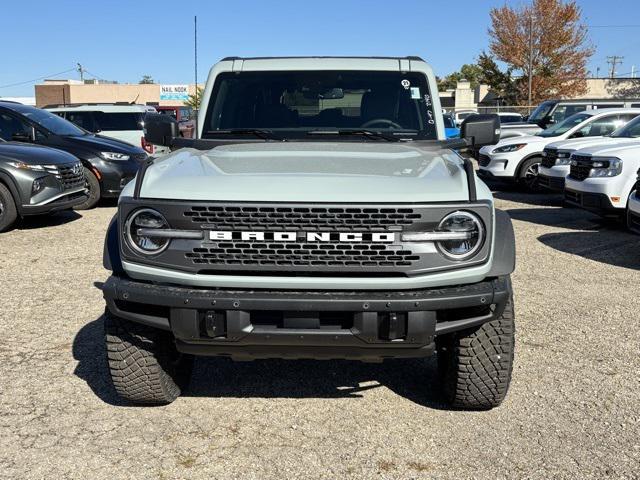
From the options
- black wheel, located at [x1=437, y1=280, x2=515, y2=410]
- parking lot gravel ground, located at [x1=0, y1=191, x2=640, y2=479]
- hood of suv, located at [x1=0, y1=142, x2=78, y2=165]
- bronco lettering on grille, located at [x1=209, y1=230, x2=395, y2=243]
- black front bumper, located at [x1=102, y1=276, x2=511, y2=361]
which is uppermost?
bronco lettering on grille, located at [x1=209, y1=230, x2=395, y2=243]

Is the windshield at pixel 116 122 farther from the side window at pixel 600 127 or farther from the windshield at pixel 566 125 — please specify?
the side window at pixel 600 127

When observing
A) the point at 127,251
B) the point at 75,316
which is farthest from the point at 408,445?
the point at 75,316

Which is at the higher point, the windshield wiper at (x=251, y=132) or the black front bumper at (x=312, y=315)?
the windshield wiper at (x=251, y=132)

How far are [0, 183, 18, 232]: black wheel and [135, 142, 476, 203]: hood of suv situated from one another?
6.05 metres

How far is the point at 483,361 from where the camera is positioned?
3.68 m

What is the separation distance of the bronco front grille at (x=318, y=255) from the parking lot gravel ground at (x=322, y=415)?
95 centimetres

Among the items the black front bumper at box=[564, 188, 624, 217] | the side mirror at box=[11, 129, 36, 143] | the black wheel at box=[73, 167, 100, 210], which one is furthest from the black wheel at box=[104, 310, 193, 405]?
the black wheel at box=[73, 167, 100, 210]

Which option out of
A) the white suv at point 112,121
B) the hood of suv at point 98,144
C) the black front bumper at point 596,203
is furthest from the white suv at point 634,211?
the white suv at point 112,121

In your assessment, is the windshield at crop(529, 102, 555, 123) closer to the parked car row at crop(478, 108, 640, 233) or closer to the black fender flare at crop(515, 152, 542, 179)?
the parked car row at crop(478, 108, 640, 233)

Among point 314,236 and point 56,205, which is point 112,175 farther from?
point 314,236

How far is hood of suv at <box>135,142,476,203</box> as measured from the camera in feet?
10.9

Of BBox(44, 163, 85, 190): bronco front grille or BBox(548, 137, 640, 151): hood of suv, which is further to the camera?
BBox(548, 137, 640, 151): hood of suv

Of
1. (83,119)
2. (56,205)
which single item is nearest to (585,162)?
(56,205)

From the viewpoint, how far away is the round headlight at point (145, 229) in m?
3.39
